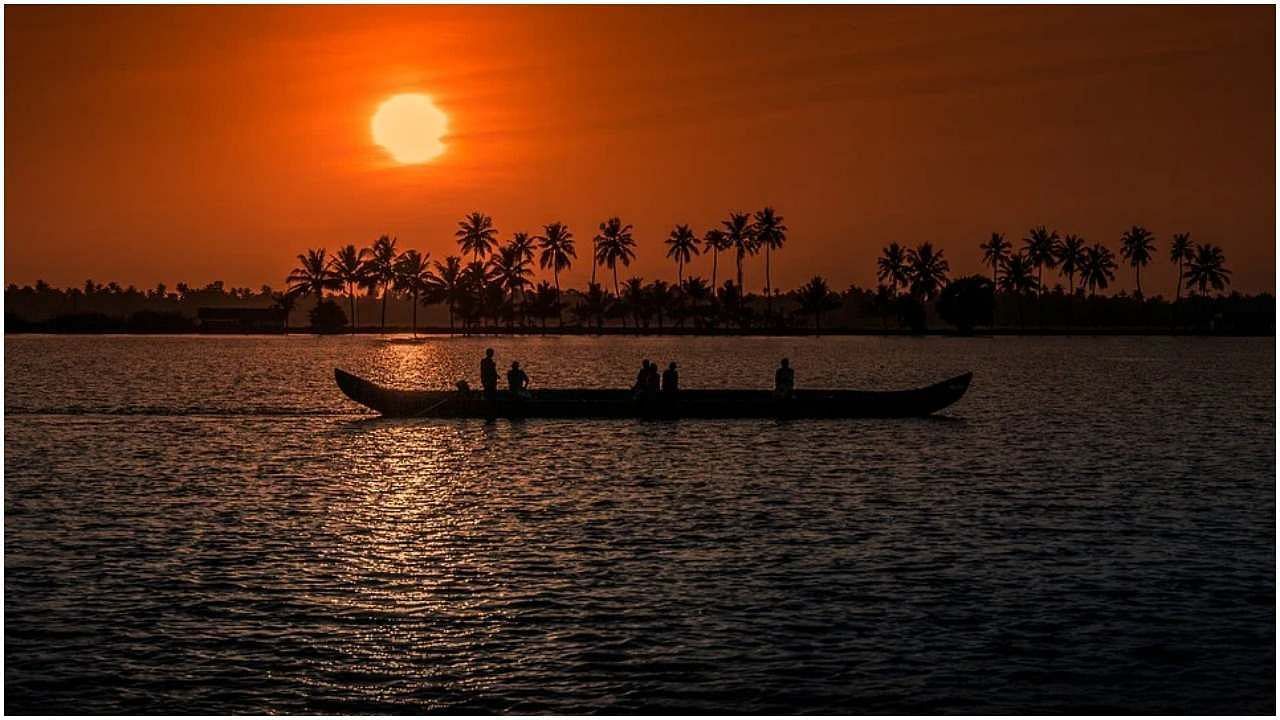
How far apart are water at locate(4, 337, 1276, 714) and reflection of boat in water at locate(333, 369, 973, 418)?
128 cm

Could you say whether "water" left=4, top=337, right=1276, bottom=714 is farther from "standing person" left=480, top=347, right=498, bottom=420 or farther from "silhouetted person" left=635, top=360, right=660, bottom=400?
"standing person" left=480, top=347, right=498, bottom=420

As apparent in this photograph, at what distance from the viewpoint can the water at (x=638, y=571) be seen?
18.3 meters

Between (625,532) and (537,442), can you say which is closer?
(625,532)

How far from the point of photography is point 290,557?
26547 millimetres

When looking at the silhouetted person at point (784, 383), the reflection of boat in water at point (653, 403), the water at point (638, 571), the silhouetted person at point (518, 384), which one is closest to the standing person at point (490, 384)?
the reflection of boat in water at point (653, 403)

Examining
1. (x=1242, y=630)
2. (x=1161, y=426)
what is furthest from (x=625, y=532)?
(x=1161, y=426)

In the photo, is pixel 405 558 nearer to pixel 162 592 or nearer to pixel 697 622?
pixel 162 592

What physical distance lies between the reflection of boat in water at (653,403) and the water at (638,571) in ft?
4.20

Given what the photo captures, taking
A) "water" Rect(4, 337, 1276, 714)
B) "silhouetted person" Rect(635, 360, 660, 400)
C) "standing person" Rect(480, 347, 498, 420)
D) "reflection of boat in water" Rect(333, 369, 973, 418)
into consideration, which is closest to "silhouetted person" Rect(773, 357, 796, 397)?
"reflection of boat in water" Rect(333, 369, 973, 418)

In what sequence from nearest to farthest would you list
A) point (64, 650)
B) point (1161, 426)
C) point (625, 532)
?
1. point (64, 650)
2. point (625, 532)
3. point (1161, 426)

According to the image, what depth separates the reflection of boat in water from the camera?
5506 centimetres

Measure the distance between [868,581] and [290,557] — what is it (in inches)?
403

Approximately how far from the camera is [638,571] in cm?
2519

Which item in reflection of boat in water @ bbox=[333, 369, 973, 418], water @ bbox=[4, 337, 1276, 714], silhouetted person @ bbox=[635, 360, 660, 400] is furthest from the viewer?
reflection of boat in water @ bbox=[333, 369, 973, 418]
